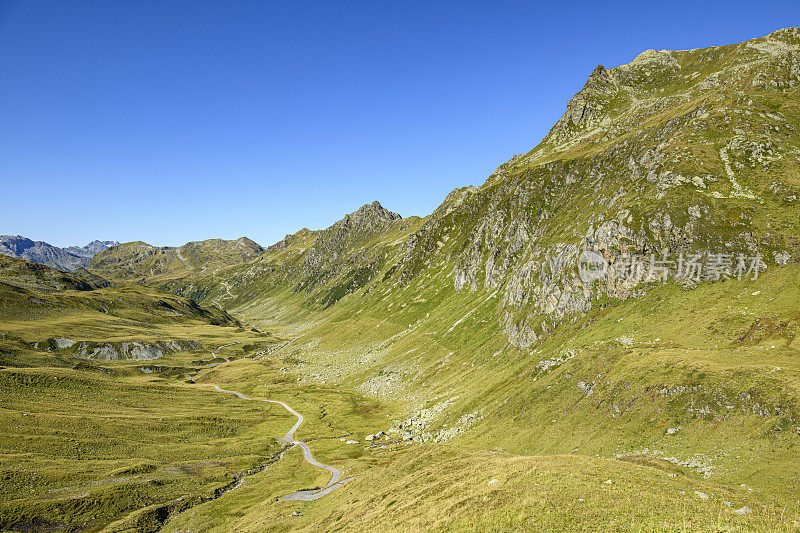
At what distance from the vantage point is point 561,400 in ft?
233

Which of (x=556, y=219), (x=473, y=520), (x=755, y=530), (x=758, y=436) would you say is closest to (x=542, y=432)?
(x=758, y=436)

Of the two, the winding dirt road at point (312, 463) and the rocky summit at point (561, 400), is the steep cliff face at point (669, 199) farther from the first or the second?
the winding dirt road at point (312, 463)

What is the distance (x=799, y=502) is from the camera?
31.4 meters

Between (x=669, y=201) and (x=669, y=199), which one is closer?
(x=669, y=201)

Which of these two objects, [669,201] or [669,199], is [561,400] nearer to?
[669,201]

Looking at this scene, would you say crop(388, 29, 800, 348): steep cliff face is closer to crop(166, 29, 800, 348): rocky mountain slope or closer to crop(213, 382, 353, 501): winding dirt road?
crop(166, 29, 800, 348): rocky mountain slope

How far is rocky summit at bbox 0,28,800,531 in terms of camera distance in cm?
3781

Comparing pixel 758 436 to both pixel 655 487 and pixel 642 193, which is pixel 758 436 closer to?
pixel 655 487

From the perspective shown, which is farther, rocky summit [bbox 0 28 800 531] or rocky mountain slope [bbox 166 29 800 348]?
rocky mountain slope [bbox 166 29 800 348]

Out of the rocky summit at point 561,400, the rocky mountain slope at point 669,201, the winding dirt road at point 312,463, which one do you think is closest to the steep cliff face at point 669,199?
the rocky mountain slope at point 669,201

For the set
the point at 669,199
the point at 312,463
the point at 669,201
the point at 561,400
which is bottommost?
the point at 312,463

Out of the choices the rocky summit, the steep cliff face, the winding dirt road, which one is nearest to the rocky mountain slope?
the steep cliff face

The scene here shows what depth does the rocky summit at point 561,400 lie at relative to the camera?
1489 inches

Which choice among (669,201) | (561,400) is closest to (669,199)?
(669,201)
